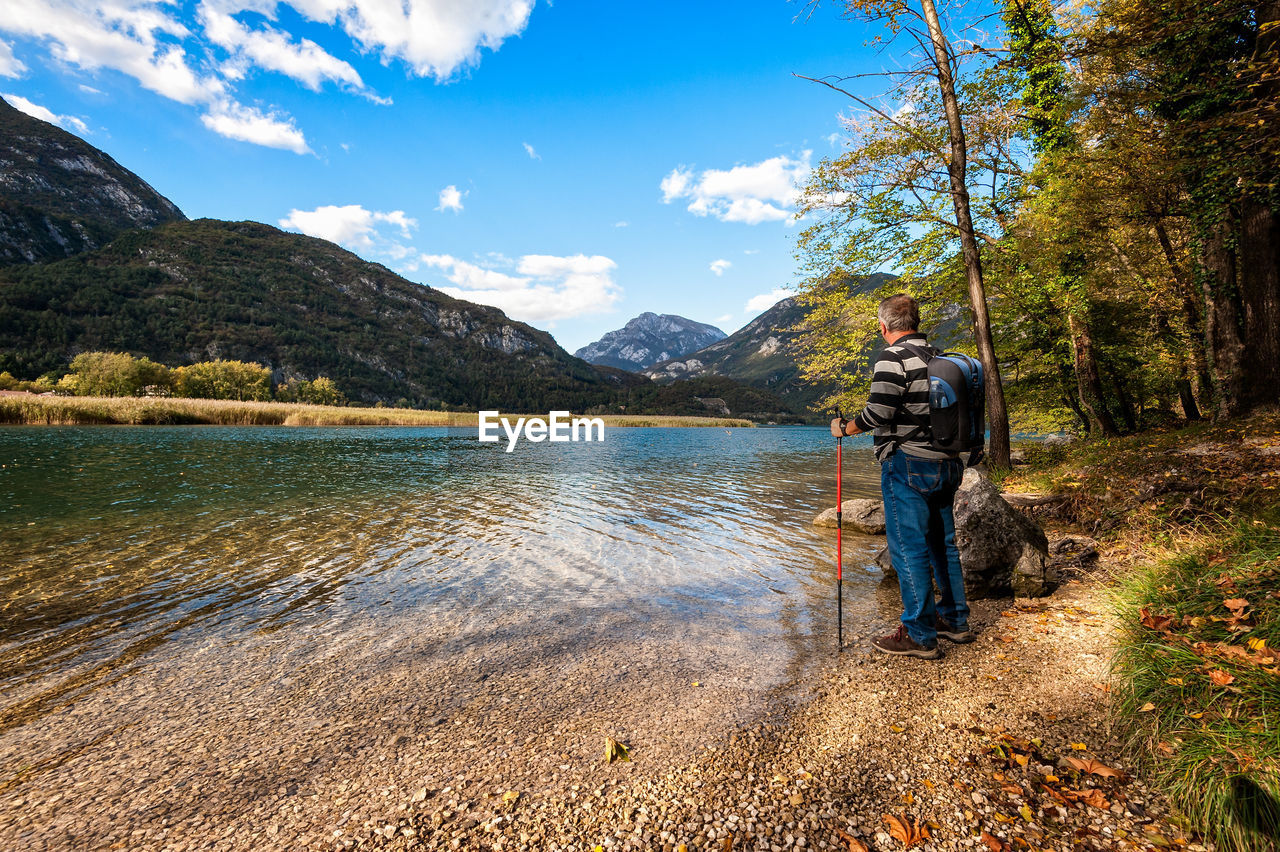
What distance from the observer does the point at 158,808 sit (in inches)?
129

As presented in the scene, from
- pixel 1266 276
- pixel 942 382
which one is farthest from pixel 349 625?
pixel 1266 276

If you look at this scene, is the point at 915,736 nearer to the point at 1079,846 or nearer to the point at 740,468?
the point at 1079,846

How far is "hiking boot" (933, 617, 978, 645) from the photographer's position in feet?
18.9

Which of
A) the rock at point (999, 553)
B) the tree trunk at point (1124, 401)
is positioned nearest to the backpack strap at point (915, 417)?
the rock at point (999, 553)

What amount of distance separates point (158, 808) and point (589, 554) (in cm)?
784

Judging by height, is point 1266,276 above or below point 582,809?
above

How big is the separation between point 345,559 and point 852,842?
10.1 metres

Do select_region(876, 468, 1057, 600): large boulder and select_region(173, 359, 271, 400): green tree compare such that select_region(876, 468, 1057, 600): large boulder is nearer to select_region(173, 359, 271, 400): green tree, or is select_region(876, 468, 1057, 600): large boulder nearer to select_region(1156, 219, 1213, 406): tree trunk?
select_region(1156, 219, 1213, 406): tree trunk

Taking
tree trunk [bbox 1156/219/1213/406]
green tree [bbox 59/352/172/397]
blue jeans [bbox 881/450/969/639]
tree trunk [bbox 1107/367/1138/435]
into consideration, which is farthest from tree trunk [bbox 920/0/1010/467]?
green tree [bbox 59/352/172/397]

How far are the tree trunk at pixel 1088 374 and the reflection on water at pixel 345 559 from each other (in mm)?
9513

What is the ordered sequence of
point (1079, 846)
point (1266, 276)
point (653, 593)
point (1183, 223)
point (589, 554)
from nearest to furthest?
1. point (1079, 846)
2. point (653, 593)
3. point (589, 554)
4. point (1266, 276)
5. point (1183, 223)

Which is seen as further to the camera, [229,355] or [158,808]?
[229,355]

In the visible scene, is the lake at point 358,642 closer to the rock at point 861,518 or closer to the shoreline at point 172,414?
the rock at point 861,518

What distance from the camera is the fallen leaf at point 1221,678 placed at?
3.26 metres
